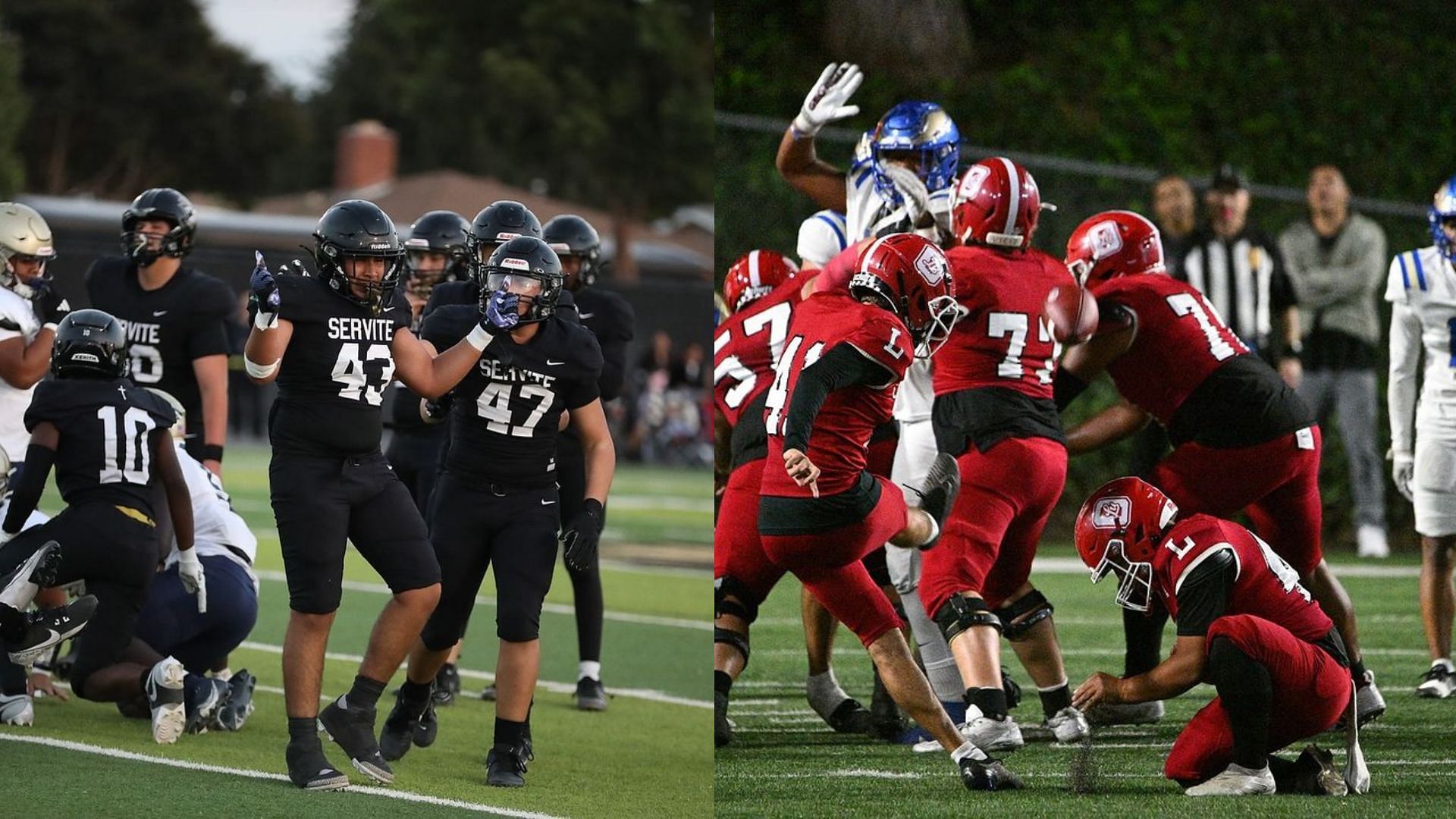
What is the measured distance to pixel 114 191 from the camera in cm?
3938

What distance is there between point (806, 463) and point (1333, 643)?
1630mm

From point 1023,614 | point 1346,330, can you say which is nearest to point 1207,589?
point 1023,614

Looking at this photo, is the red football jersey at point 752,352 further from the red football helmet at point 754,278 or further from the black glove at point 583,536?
the black glove at point 583,536

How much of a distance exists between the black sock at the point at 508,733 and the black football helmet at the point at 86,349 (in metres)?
1.76

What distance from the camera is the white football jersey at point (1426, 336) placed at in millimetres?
7137

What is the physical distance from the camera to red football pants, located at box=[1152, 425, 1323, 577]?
20.1ft

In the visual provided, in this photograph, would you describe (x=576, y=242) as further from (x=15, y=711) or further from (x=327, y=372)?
(x=15, y=711)

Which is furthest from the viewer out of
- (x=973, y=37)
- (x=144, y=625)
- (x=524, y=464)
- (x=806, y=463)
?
(x=973, y=37)

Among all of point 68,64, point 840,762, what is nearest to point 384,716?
point 840,762

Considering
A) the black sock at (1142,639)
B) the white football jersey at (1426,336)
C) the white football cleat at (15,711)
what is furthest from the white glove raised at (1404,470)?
the white football cleat at (15,711)

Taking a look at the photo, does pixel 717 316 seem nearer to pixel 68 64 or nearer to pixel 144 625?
pixel 144 625

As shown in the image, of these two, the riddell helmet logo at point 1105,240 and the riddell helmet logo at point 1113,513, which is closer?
the riddell helmet logo at point 1113,513

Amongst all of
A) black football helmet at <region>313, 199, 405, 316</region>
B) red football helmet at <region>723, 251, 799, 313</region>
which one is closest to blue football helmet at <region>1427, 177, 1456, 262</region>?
red football helmet at <region>723, 251, 799, 313</region>

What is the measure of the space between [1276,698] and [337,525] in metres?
2.72
